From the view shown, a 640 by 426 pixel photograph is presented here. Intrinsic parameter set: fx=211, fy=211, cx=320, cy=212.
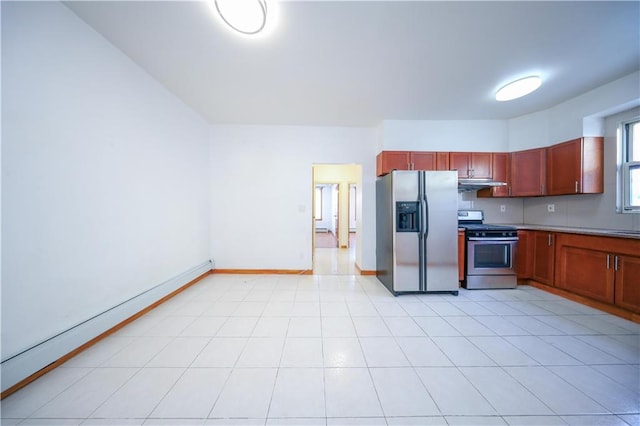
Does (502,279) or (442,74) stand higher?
(442,74)

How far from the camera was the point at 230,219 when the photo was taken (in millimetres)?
3951

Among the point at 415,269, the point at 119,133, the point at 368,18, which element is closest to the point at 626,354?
the point at 415,269

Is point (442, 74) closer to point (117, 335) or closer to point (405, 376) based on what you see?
point (405, 376)

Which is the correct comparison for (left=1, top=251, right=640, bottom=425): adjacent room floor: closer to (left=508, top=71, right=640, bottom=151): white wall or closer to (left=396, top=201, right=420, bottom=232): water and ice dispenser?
(left=396, top=201, right=420, bottom=232): water and ice dispenser

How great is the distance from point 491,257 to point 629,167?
1.88 m

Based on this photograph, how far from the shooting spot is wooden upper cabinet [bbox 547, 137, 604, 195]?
284 centimetres

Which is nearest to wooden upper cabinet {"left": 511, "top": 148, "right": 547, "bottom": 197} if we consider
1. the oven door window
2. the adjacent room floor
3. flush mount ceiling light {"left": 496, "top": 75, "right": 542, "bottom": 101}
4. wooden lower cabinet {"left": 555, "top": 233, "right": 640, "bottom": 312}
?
wooden lower cabinet {"left": 555, "top": 233, "right": 640, "bottom": 312}

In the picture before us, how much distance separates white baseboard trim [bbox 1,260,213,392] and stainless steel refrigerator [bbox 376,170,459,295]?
10.2ft

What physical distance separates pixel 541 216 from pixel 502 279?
1.40 m

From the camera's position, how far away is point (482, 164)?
3580 millimetres

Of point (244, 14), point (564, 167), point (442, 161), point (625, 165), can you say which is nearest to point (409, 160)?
point (442, 161)

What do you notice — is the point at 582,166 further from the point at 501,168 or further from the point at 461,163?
the point at 461,163

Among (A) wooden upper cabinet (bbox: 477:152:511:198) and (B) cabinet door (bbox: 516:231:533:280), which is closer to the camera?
(B) cabinet door (bbox: 516:231:533:280)

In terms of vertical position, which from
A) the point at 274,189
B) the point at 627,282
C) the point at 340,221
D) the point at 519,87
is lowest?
the point at 627,282
